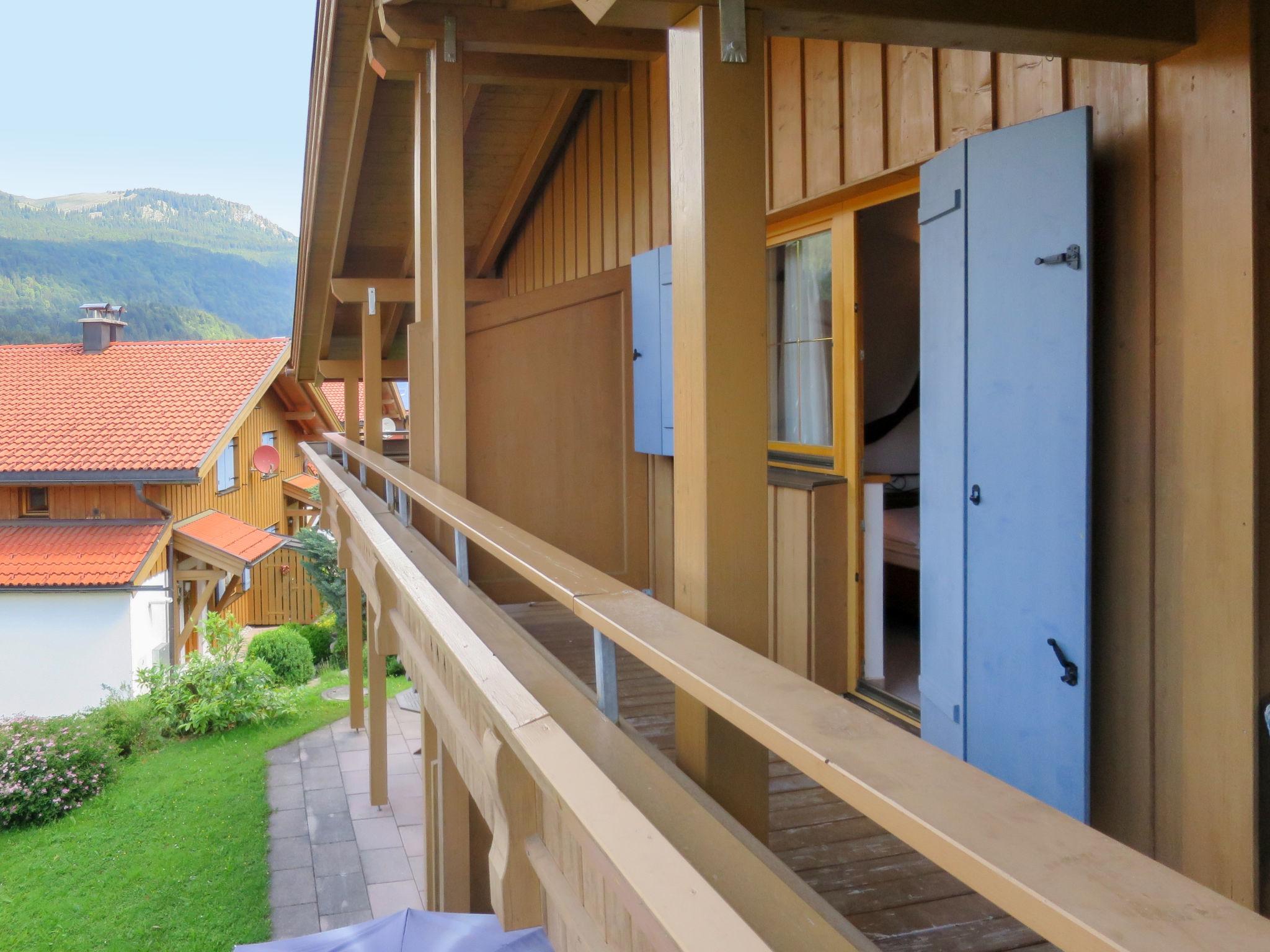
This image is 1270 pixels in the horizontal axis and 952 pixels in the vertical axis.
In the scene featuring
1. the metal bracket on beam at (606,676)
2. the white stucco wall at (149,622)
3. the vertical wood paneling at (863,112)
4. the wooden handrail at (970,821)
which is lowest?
the white stucco wall at (149,622)

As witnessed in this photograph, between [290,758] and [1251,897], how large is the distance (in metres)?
11.8

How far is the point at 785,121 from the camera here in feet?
13.8

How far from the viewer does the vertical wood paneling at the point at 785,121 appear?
13.5 ft

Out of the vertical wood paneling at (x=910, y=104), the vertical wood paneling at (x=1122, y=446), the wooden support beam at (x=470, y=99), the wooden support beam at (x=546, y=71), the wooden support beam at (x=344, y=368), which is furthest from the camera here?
the wooden support beam at (x=344, y=368)

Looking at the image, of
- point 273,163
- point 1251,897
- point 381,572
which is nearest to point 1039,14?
point 1251,897

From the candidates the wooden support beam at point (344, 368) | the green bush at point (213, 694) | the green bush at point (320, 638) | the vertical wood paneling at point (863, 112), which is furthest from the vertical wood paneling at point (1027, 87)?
the green bush at point (320, 638)

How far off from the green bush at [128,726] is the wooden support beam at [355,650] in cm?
250

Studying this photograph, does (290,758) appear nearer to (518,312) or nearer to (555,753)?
(518,312)

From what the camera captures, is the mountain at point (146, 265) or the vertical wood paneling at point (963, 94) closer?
the vertical wood paneling at point (963, 94)

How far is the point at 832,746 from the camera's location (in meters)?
1.09

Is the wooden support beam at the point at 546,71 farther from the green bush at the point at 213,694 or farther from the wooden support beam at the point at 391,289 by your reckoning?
the green bush at the point at 213,694

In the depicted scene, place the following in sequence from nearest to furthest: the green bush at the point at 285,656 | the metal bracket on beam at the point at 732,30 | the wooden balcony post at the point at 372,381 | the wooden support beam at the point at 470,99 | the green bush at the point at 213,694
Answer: the metal bracket on beam at the point at 732,30
the wooden support beam at the point at 470,99
the wooden balcony post at the point at 372,381
the green bush at the point at 213,694
the green bush at the point at 285,656

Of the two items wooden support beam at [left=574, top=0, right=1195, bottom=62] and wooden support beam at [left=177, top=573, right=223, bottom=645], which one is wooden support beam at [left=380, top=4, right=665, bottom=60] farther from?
wooden support beam at [left=177, top=573, right=223, bottom=645]

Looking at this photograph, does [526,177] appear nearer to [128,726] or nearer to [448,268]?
[448,268]
